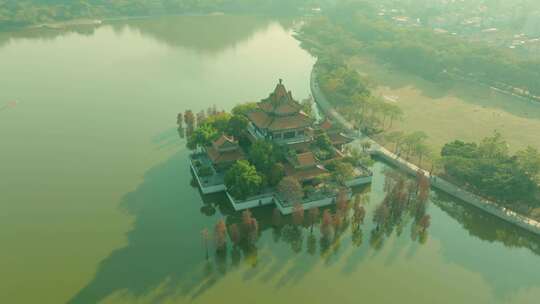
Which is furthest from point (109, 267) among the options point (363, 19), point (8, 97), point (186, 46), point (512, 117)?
point (363, 19)

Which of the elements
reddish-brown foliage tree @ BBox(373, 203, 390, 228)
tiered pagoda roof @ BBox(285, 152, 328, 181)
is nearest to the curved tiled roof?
tiered pagoda roof @ BBox(285, 152, 328, 181)

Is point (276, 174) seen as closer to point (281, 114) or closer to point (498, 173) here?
point (281, 114)

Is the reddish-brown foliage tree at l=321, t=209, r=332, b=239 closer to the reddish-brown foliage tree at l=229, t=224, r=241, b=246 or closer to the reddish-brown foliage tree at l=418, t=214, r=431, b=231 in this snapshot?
the reddish-brown foliage tree at l=229, t=224, r=241, b=246

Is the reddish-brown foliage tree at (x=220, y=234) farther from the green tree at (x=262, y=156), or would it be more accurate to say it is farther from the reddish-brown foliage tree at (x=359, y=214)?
the reddish-brown foliage tree at (x=359, y=214)

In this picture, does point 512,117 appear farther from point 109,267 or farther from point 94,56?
point 94,56

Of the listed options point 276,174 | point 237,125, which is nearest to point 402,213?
point 276,174
